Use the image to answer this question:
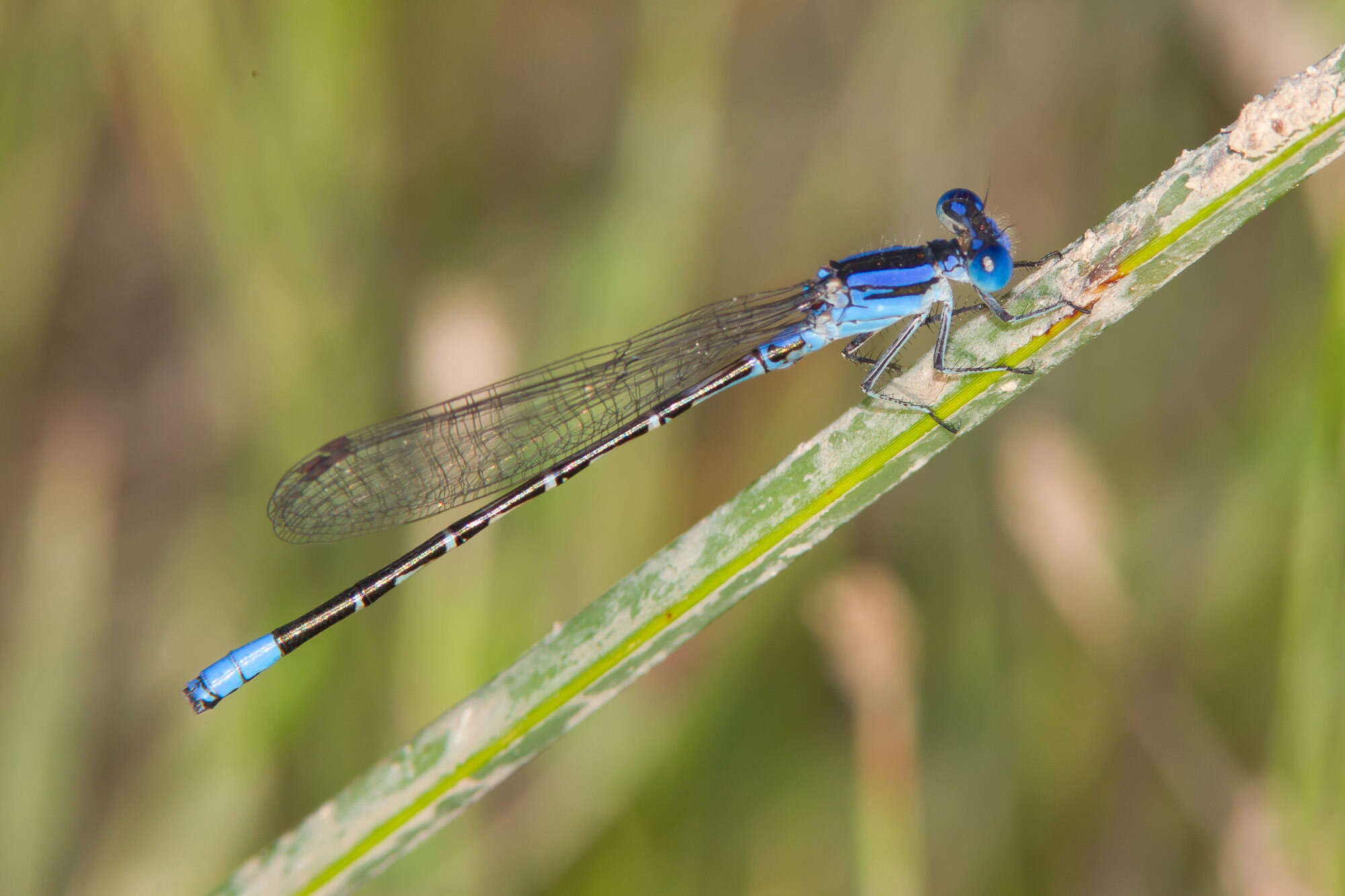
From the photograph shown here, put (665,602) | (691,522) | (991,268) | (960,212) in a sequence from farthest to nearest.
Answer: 1. (691,522)
2. (960,212)
3. (991,268)
4. (665,602)

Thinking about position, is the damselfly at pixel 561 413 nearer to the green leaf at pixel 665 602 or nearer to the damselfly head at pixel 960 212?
the damselfly head at pixel 960 212

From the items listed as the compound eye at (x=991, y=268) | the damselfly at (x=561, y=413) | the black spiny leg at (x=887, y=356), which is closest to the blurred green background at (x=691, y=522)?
the damselfly at (x=561, y=413)

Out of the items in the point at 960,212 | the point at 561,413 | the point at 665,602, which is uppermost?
the point at 561,413

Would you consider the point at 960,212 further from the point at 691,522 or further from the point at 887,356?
the point at 691,522

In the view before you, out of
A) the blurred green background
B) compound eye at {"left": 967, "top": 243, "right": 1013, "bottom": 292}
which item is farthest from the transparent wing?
compound eye at {"left": 967, "top": 243, "right": 1013, "bottom": 292}

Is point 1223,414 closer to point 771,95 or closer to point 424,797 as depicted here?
point 771,95

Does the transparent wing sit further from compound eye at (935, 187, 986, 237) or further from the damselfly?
compound eye at (935, 187, 986, 237)

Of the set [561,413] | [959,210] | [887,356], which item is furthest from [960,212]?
[561,413]

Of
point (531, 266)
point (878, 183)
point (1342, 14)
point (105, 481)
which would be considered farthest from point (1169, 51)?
point (105, 481)
